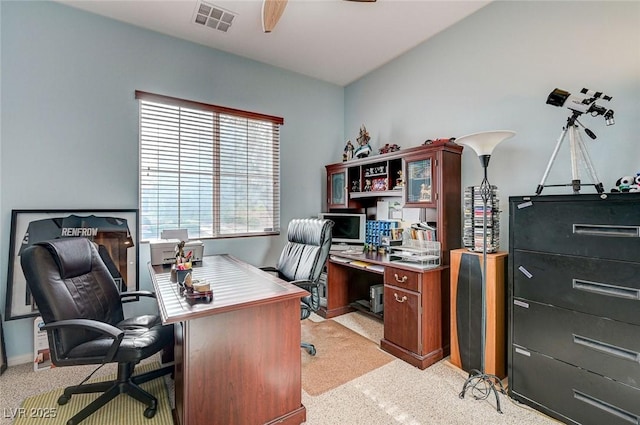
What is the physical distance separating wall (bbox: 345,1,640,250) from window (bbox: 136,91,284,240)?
173 cm

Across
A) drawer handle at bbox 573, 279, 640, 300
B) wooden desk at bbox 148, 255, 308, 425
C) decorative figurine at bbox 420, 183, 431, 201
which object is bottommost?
wooden desk at bbox 148, 255, 308, 425

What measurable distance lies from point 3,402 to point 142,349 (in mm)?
1172

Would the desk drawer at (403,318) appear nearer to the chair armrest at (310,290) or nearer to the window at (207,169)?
the chair armrest at (310,290)

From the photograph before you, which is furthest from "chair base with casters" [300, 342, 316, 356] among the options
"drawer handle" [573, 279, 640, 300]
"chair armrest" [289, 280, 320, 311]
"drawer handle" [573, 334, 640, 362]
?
"drawer handle" [573, 279, 640, 300]

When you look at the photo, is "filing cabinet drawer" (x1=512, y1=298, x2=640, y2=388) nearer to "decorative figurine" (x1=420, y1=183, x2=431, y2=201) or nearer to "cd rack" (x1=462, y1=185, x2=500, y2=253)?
"cd rack" (x1=462, y1=185, x2=500, y2=253)

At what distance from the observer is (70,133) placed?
259cm

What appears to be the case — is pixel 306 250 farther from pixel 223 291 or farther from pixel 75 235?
pixel 75 235

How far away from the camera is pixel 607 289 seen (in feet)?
5.14

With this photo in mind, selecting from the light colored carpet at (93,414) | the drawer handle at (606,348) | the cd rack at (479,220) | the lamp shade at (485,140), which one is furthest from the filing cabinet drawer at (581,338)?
the light colored carpet at (93,414)

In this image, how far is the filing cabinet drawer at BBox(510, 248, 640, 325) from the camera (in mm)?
1501

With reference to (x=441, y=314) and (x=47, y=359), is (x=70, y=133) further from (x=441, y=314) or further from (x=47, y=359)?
(x=441, y=314)

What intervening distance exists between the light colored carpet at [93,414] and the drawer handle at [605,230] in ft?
8.70

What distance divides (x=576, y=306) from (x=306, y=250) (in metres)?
1.91

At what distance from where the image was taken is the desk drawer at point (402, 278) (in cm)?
239
